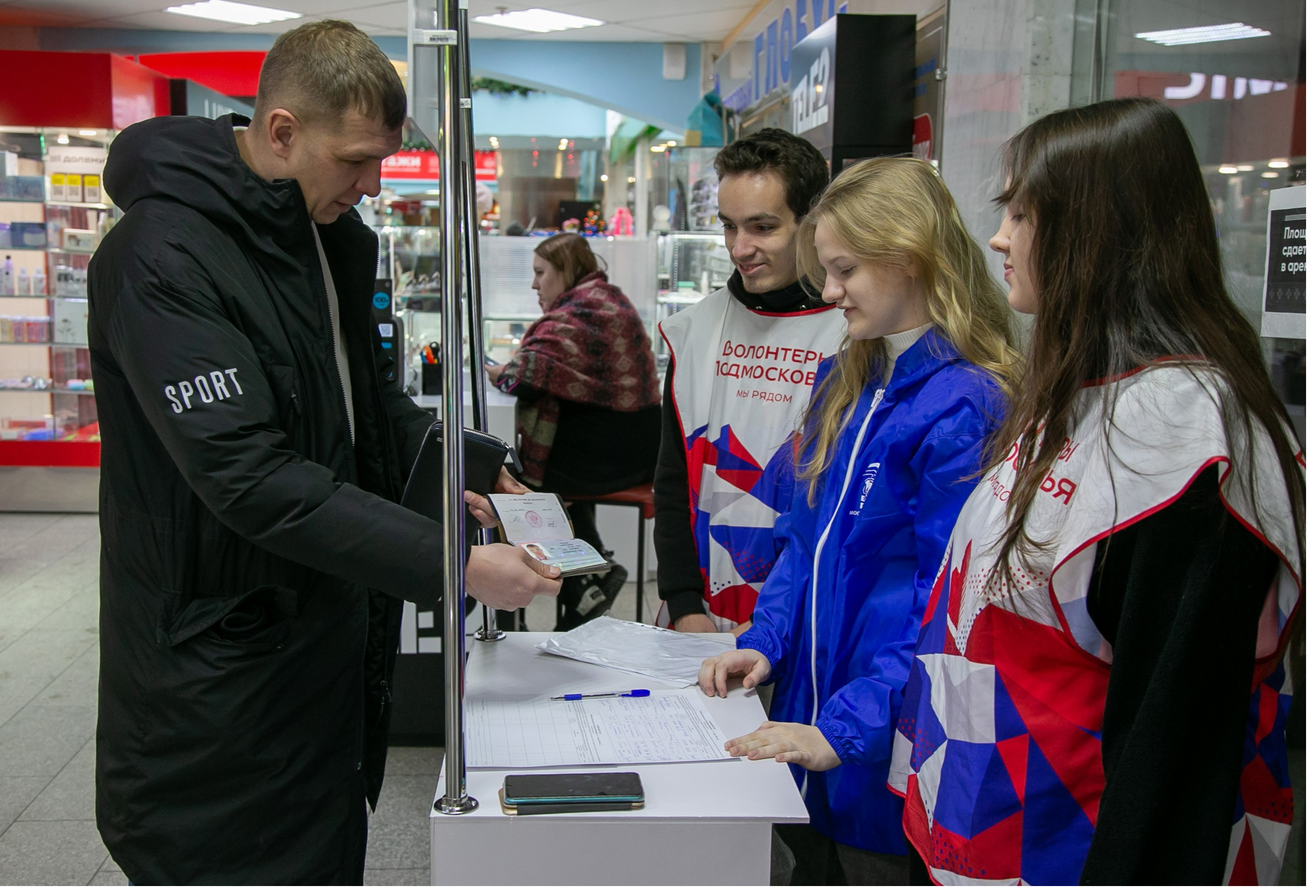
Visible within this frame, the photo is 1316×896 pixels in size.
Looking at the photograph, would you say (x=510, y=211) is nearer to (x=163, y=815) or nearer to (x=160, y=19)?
(x=160, y=19)

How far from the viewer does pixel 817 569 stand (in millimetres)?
1566

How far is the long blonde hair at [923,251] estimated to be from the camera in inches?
61.1

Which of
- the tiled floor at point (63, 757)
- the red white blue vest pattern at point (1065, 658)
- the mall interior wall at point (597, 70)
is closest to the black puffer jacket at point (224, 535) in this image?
the red white blue vest pattern at point (1065, 658)

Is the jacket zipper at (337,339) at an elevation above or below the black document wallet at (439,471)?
above

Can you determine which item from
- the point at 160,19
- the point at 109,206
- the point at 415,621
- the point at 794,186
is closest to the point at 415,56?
the point at 794,186

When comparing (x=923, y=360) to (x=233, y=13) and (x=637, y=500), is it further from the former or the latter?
(x=233, y=13)

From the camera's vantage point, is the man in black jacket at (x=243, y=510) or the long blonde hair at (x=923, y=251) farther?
the long blonde hair at (x=923, y=251)

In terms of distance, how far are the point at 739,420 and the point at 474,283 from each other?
62 centimetres

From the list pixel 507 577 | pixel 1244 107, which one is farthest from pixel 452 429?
pixel 1244 107

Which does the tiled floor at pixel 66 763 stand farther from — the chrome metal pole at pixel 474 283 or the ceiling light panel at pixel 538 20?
the ceiling light panel at pixel 538 20

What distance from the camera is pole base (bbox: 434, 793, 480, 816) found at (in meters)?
1.19

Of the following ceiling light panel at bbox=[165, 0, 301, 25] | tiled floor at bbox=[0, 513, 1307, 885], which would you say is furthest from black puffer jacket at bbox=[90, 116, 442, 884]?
ceiling light panel at bbox=[165, 0, 301, 25]

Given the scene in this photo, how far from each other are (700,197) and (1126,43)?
3881mm

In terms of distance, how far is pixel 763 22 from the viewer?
7156mm
